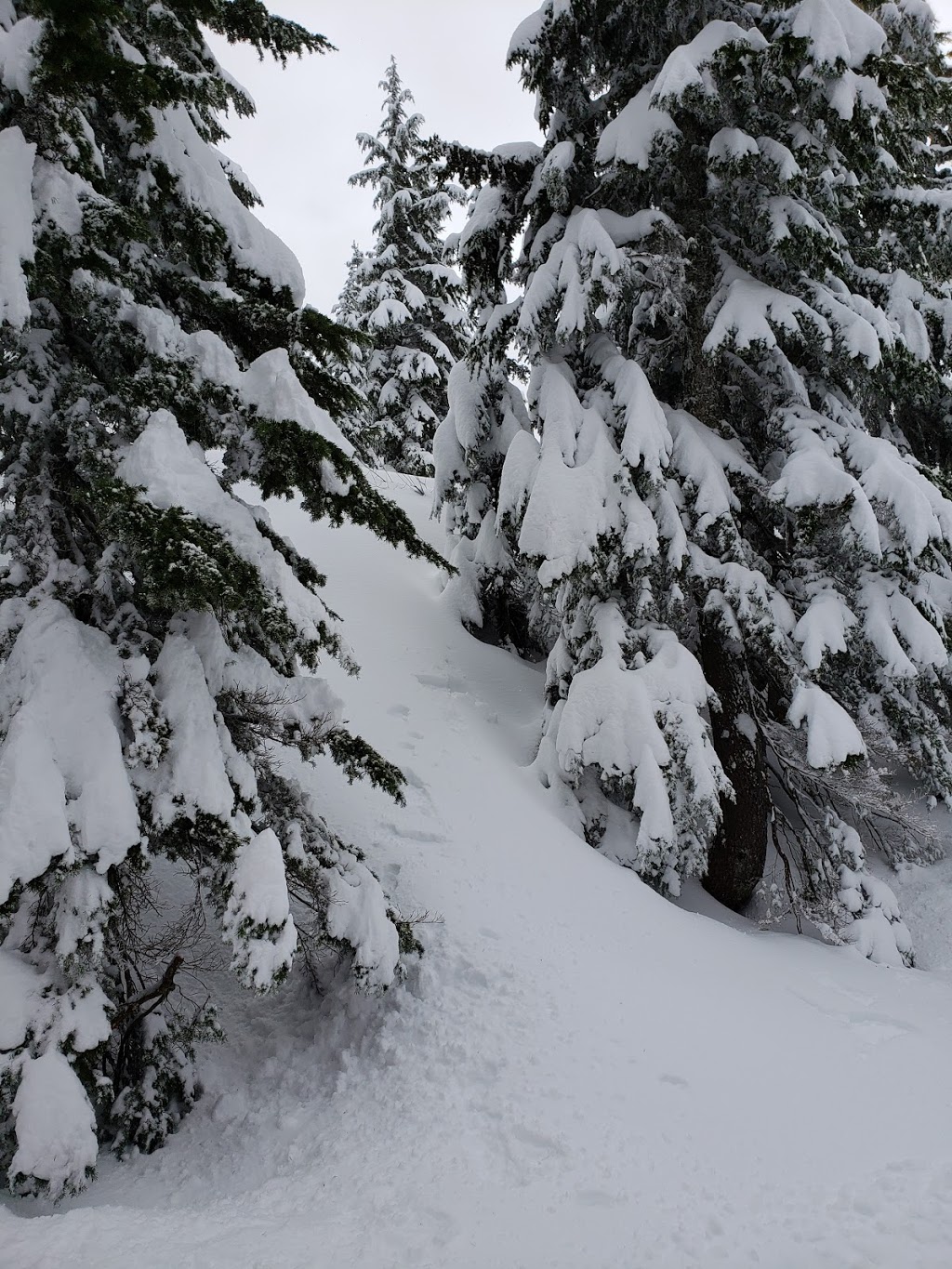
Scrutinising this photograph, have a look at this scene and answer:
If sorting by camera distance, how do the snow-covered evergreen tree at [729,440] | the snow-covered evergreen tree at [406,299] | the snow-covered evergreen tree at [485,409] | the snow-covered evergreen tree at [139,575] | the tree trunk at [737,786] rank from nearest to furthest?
the snow-covered evergreen tree at [139,575] < the snow-covered evergreen tree at [729,440] < the tree trunk at [737,786] < the snow-covered evergreen tree at [485,409] < the snow-covered evergreen tree at [406,299]

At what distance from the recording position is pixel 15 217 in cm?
337

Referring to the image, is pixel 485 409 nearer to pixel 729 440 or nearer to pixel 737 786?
pixel 729 440

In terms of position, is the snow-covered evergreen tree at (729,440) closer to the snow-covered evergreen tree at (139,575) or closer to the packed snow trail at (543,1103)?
the packed snow trail at (543,1103)

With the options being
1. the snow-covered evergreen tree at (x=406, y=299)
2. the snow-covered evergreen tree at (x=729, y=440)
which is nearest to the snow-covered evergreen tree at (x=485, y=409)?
the snow-covered evergreen tree at (x=729, y=440)

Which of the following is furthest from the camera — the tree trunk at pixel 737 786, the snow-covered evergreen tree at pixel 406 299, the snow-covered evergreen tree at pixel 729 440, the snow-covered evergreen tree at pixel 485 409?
the snow-covered evergreen tree at pixel 406 299

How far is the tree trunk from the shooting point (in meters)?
8.12

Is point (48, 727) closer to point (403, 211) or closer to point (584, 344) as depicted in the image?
point (584, 344)

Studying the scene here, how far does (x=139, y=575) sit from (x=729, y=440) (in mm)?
6719

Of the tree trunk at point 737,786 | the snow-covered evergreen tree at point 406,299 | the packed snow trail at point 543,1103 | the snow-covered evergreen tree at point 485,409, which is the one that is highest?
the snow-covered evergreen tree at point 406,299

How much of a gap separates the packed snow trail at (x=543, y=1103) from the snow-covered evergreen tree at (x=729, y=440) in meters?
1.18

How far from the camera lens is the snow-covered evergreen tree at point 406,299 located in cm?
1912

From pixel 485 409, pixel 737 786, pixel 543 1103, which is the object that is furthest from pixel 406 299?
pixel 543 1103

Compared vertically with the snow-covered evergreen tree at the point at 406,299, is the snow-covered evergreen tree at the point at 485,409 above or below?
below

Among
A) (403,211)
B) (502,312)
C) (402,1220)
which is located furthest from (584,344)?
(403,211)
